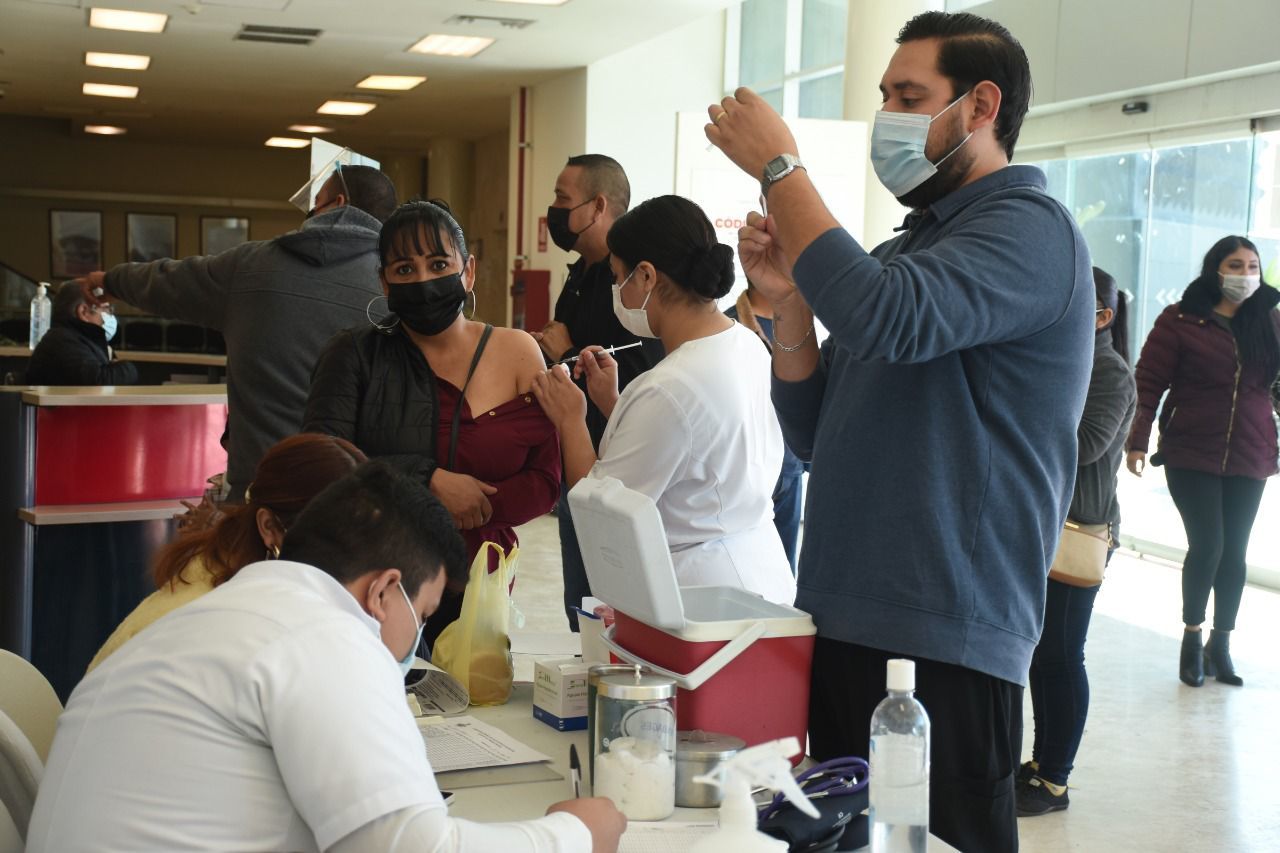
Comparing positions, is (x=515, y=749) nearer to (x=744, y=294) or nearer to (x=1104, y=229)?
(x=744, y=294)

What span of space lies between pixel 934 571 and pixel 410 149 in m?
16.7

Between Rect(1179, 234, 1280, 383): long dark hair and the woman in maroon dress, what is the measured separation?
11.4 feet

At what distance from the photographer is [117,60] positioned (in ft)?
36.9

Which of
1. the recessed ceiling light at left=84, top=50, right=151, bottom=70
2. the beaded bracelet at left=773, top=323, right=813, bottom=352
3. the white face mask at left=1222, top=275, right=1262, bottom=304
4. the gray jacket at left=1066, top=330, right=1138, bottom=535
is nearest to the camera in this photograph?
the beaded bracelet at left=773, top=323, right=813, bottom=352

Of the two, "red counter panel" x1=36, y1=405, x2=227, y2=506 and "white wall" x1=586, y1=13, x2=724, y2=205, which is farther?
"white wall" x1=586, y1=13, x2=724, y2=205

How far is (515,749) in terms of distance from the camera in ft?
6.05

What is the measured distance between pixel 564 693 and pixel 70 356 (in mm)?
5017

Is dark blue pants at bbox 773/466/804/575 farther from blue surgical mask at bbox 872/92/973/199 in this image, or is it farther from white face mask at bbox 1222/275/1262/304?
blue surgical mask at bbox 872/92/973/199

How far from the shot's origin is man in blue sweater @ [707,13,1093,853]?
1.56 metres

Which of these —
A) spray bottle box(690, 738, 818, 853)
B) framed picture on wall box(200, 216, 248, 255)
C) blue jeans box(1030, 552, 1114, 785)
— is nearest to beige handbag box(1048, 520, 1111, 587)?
blue jeans box(1030, 552, 1114, 785)

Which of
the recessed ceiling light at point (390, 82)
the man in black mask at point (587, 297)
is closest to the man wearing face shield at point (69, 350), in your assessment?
the man in black mask at point (587, 297)

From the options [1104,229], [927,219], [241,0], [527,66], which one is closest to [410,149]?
[527,66]

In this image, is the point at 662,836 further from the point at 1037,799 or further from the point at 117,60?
the point at 117,60

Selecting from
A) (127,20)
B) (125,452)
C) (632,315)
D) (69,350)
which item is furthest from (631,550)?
(127,20)
